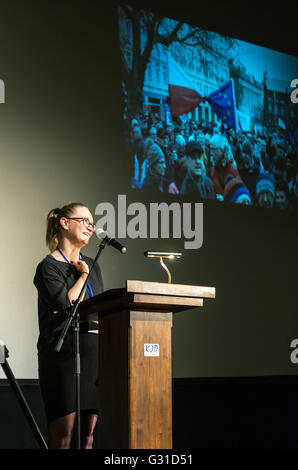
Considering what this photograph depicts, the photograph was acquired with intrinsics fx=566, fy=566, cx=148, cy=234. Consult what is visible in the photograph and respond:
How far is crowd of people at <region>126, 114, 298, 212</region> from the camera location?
13.8 feet

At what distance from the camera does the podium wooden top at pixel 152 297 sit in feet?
6.33

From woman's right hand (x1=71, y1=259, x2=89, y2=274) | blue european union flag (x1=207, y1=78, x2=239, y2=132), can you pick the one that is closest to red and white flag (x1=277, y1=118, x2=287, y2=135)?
blue european union flag (x1=207, y1=78, x2=239, y2=132)

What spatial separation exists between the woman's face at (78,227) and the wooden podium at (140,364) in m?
0.79

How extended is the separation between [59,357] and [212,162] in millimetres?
2321

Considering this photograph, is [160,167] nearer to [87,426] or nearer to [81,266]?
[81,266]

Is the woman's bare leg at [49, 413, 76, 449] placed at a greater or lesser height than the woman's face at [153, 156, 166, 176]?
lesser

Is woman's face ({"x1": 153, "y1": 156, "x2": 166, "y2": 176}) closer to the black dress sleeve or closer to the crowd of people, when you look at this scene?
the crowd of people

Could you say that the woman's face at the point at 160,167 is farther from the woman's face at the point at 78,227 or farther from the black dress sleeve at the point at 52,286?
the black dress sleeve at the point at 52,286

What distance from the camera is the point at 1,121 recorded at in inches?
150

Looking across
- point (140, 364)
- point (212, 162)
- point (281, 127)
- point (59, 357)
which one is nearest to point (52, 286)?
point (59, 357)

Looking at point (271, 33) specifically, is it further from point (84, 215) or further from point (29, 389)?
point (29, 389)

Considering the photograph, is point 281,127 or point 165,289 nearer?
point 165,289

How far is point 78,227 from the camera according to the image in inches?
113

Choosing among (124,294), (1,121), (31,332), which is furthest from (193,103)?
(124,294)
